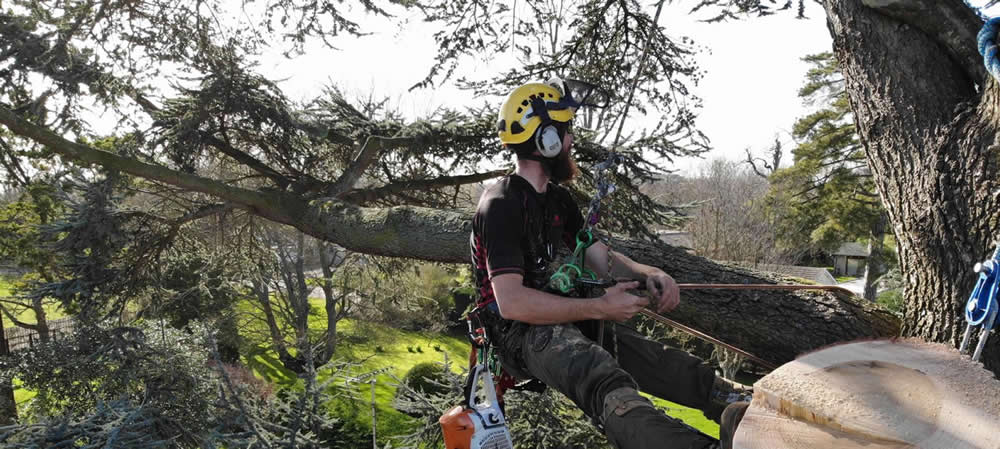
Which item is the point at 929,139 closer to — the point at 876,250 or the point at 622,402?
the point at 622,402

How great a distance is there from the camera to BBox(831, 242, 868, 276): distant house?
124 feet

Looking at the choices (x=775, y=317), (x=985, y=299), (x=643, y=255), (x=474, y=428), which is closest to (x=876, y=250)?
(x=643, y=255)

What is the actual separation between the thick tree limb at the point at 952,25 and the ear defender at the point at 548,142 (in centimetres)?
166

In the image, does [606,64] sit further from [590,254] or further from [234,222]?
[234,222]

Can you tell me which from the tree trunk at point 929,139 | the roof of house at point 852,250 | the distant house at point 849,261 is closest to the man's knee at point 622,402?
the tree trunk at point 929,139

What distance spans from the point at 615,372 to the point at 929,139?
1.78 meters

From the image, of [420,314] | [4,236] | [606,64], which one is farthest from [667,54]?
[420,314]

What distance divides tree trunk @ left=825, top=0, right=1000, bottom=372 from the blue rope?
0.16 metres

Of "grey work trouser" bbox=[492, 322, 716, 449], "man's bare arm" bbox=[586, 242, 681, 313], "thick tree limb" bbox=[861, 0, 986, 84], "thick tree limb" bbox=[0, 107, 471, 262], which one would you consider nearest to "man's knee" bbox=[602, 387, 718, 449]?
"grey work trouser" bbox=[492, 322, 716, 449]

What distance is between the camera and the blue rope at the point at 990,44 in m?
2.15

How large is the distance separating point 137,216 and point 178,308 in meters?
9.47

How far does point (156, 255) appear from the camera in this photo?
589 cm

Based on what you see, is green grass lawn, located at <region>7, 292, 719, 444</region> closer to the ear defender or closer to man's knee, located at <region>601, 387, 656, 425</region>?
the ear defender

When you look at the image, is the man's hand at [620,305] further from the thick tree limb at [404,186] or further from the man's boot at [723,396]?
the thick tree limb at [404,186]
